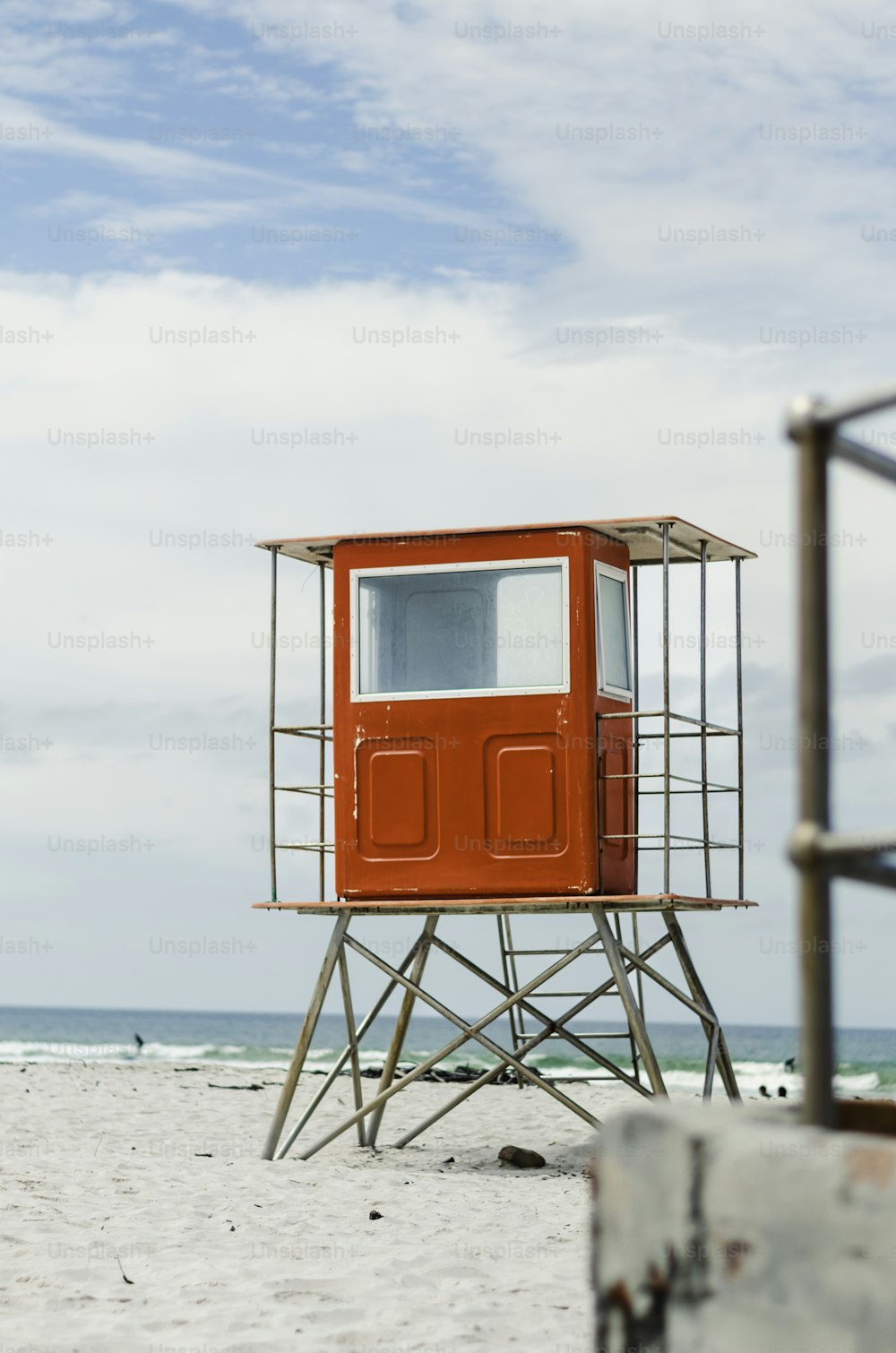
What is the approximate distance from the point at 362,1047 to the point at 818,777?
1841 inches

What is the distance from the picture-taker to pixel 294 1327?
574cm

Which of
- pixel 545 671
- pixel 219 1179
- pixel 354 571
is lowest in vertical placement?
pixel 219 1179

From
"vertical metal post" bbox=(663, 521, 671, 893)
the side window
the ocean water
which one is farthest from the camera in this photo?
the ocean water

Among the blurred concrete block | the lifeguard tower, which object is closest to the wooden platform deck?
the lifeguard tower

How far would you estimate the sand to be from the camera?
5.73m

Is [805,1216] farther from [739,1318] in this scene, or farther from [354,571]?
[354,571]

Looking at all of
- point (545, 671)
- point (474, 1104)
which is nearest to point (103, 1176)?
point (545, 671)

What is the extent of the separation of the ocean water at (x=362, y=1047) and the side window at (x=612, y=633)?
451 centimetres

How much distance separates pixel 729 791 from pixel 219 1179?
13.0 ft

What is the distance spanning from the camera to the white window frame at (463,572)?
1059cm

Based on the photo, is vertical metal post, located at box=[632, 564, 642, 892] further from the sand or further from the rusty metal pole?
the rusty metal pole

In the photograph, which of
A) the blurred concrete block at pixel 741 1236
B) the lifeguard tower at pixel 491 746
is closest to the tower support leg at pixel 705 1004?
the lifeguard tower at pixel 491 746

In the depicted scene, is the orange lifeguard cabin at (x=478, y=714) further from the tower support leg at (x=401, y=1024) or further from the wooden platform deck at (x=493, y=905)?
the tower support leg at (x=401, y=1024)

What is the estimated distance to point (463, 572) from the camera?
10.9 m
